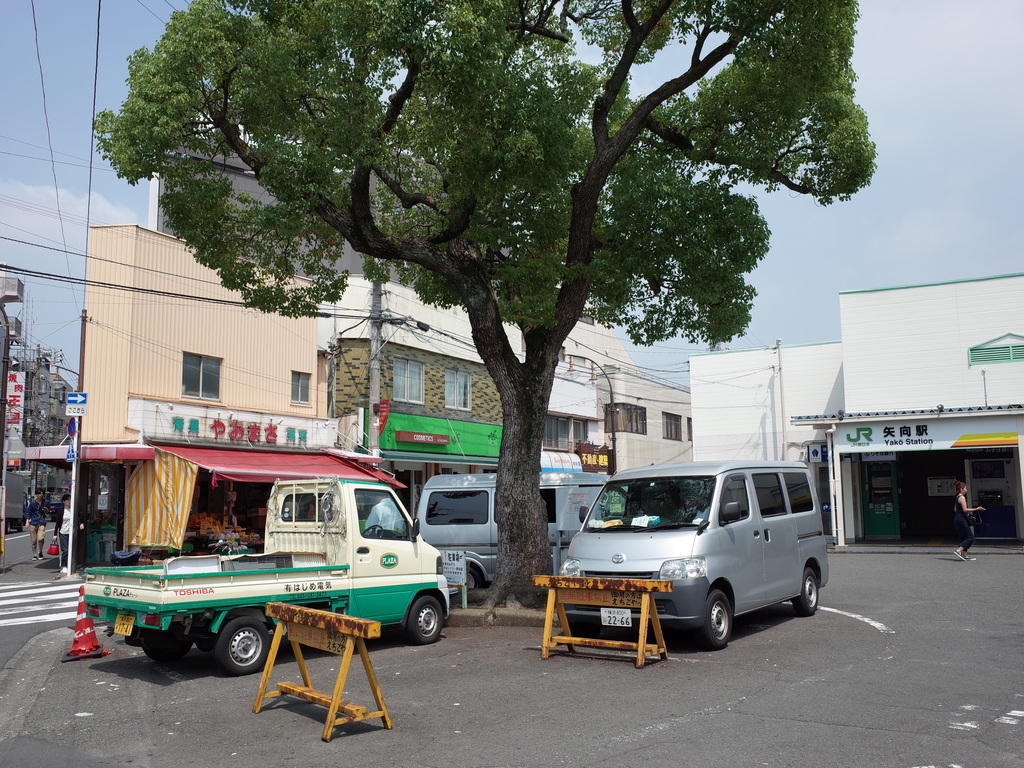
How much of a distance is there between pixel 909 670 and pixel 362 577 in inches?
222

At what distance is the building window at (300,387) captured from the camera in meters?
25.1

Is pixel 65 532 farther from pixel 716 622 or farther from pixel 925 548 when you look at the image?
pixel 925 548

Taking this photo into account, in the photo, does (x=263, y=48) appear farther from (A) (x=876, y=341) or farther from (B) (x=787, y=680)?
(A) (x=876, y=341)

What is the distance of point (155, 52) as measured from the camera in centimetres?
1149

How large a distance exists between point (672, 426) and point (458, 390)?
2379cm

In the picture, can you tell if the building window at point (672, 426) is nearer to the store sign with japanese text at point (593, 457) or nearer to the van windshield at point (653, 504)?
the store sign with japanese text at point (593, 457)

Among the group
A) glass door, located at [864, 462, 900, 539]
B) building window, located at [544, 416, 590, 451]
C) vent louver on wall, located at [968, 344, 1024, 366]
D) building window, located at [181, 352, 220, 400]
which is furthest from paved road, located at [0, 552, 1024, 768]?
building window, located at [544, 416, 590, 451]

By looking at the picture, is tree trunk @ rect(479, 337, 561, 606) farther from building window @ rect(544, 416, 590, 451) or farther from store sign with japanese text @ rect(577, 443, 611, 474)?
store sign with japanese text @ rect(577, 443, 611, 474)

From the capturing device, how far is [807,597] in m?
11.3

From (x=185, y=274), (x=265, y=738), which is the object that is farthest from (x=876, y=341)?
(x=265, y=738)

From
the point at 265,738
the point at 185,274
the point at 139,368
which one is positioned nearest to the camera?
the point at 265,738

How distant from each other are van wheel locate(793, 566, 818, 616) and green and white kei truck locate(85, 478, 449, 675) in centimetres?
465

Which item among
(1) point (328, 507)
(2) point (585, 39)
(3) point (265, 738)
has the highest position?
(2) point (585, 39)

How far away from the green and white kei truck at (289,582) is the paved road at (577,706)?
365mm
